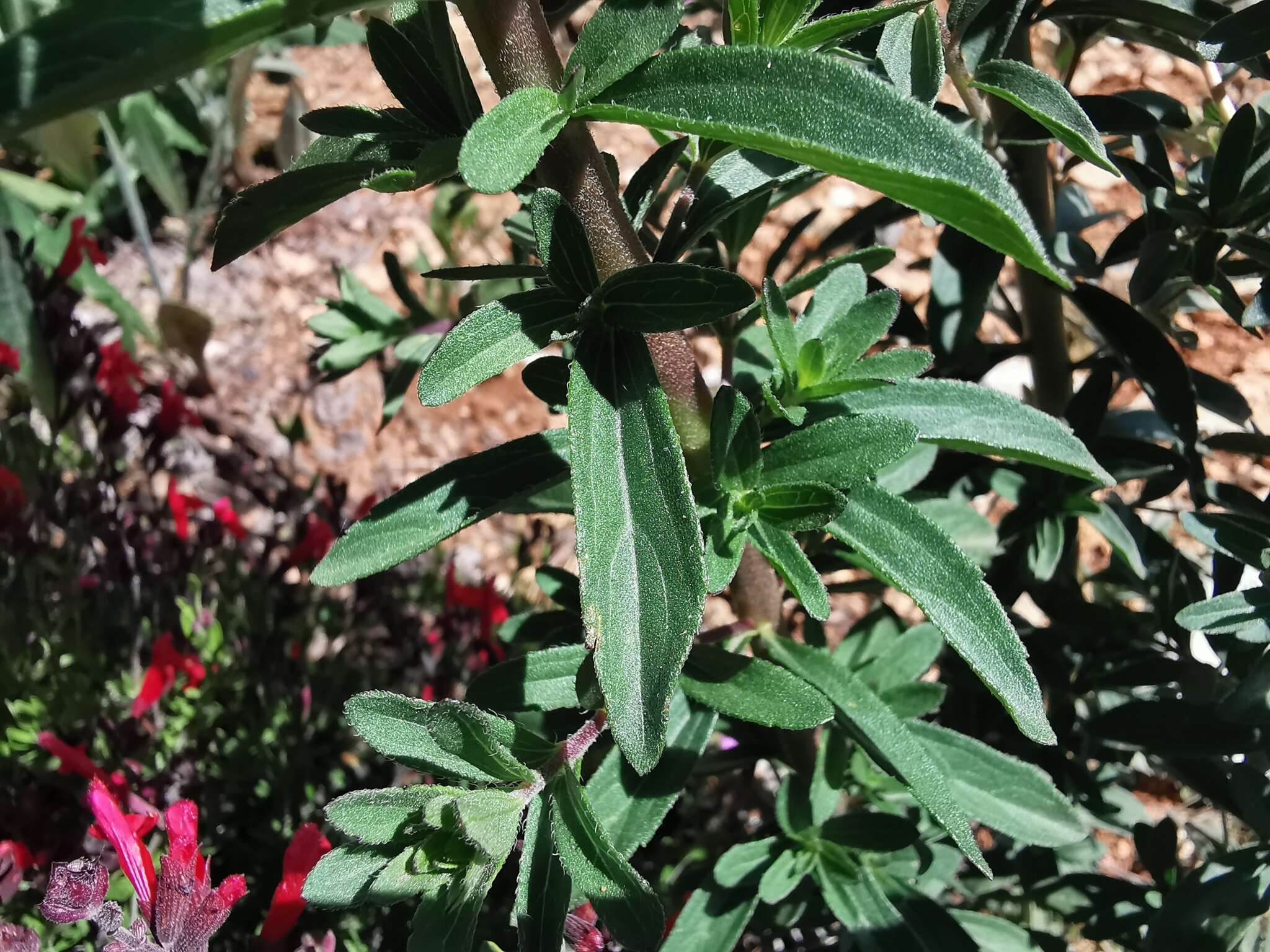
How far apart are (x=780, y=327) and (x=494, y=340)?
25cm

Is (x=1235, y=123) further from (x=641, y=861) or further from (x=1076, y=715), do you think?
(x=641, y=861)

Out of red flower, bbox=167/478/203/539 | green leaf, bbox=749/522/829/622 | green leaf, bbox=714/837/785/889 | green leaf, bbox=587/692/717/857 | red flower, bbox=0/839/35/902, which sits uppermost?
green leaf, bbox=749/522/829/622

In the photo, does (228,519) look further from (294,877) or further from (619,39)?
(619,39)

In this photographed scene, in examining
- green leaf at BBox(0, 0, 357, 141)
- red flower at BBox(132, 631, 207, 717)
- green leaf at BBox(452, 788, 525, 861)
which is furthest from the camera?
red flower at BBox(132, 631, 207, 717)

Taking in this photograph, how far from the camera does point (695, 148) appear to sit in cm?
86

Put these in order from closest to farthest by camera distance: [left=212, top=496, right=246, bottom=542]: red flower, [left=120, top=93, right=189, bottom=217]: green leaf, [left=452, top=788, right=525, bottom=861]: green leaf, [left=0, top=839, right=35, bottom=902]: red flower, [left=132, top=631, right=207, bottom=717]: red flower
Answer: [left=452, top=788, right=525, bottom=861]: green leaf < [left=0, top=839, right=35, bottom=902]: red flower < [left=132, top=631, right=207, bottom=717]: red flower < [left=212, top=496, right=246, bottom=542]: red flower < [left=120, top=93, right=189, bottom=217]: green leaf

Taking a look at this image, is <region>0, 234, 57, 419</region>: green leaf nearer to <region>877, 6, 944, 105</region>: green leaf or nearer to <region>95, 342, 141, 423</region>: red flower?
<region>95, 342, 141, 423</region>: red flower

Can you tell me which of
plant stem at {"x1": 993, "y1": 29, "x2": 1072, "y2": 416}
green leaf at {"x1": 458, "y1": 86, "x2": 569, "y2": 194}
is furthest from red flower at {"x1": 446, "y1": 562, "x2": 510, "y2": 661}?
green leaf at {"x1": 458, "y1": 86, "x2": 569, "y2": 194}

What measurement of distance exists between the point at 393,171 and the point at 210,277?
8.16 feet

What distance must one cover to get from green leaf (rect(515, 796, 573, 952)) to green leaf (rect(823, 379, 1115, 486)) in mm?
396

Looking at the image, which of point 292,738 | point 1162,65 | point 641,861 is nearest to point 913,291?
point 1162,65

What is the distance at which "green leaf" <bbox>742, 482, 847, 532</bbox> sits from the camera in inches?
29.7

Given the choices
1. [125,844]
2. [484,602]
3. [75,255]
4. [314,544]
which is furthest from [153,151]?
[125,844]

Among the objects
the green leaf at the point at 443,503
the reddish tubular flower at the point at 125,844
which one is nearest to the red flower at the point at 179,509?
the reddish tubular flower at the point at 125,844
